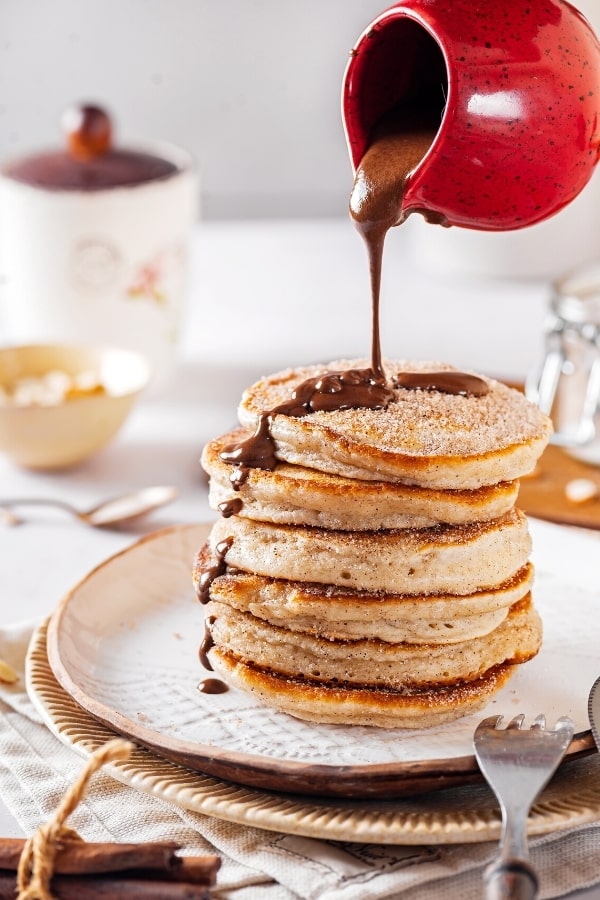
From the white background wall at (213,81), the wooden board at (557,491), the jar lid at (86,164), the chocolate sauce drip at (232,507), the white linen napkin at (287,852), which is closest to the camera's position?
the white linen napkin at (287,852)

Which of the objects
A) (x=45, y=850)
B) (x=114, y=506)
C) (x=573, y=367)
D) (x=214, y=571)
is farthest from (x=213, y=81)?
(x=45, y=850)

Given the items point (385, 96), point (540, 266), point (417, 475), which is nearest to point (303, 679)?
point (417, 475)

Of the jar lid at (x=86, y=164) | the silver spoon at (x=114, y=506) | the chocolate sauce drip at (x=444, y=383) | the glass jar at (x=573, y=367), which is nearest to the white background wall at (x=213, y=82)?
the jar lid at (x=86, y=164)

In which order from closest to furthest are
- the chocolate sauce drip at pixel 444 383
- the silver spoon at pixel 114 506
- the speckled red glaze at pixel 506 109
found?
the speckled red glaze at pixel 506 109, the chocolate sauce drip at pixel 444 383, the silver spoon at pixel 114 506

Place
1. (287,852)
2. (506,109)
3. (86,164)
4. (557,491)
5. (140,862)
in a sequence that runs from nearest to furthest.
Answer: (140,862)
(287,852)
(506,109)
(557,491)
(86,164)

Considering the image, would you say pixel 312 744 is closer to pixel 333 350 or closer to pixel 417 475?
pixel 417 475

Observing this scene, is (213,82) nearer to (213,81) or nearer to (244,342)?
(213,81)

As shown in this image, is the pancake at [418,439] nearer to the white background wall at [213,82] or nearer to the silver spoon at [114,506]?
the silver spoon at [114,506]
